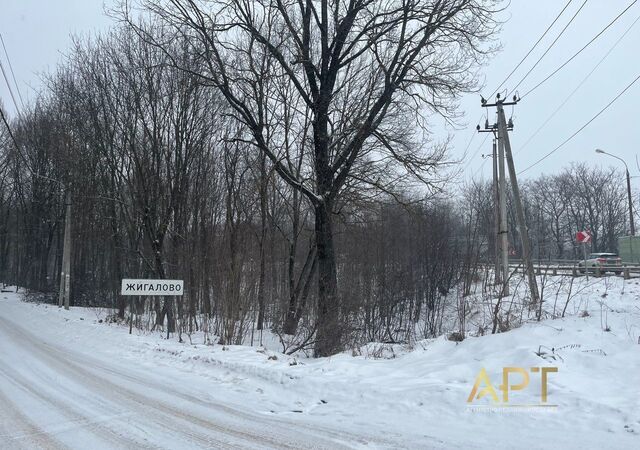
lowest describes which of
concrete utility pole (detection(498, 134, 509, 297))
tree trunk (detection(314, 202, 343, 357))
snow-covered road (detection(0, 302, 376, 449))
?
snow-covered road (detection(0, 302, 376, 449))

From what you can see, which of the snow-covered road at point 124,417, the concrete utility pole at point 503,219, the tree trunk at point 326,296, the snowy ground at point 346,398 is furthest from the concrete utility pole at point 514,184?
the snow-covered road at point 124,417

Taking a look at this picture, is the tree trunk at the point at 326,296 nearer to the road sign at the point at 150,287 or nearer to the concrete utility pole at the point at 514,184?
the road sign at the point at 150,287

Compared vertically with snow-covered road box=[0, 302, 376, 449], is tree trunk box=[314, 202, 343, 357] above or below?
above

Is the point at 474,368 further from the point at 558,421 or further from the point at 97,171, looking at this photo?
the point at 97,171

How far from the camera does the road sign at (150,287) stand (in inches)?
561

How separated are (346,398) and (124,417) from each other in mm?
3091

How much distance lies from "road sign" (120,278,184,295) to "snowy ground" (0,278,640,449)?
116 inches

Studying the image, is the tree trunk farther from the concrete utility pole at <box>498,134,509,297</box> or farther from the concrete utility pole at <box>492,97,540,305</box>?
the concrete utility pole at <box>498,134,509,297</box>

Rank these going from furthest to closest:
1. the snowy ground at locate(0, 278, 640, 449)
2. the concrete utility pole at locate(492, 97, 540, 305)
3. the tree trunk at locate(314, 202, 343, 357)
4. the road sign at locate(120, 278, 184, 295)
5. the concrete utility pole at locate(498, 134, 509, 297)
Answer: the concrete utility pole at locate(498, 134, 509, 297)
the concrete utility pole at locate(492, 97, 540, 305)
the road sign at locate(120, 278, 184, 295)
the tree trunk at locate(314, 202, 343, 357)
the snowy ground at locate(0, 278, 640, 449)

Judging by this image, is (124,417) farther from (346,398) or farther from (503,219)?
(503,219)

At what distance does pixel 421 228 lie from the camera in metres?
24.0

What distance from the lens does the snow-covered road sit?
578 cm

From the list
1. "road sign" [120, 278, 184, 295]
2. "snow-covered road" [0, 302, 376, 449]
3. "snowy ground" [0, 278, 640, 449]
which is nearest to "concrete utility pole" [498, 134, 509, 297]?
"snowy ground" [0, 278, 640, 449]

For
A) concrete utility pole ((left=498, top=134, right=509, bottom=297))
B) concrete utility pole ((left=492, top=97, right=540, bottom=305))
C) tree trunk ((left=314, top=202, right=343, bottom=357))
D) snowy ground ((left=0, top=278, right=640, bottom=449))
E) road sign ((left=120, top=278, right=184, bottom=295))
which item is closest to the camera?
snowy ground ((left=0, top=278, right=640, bottom=449))
